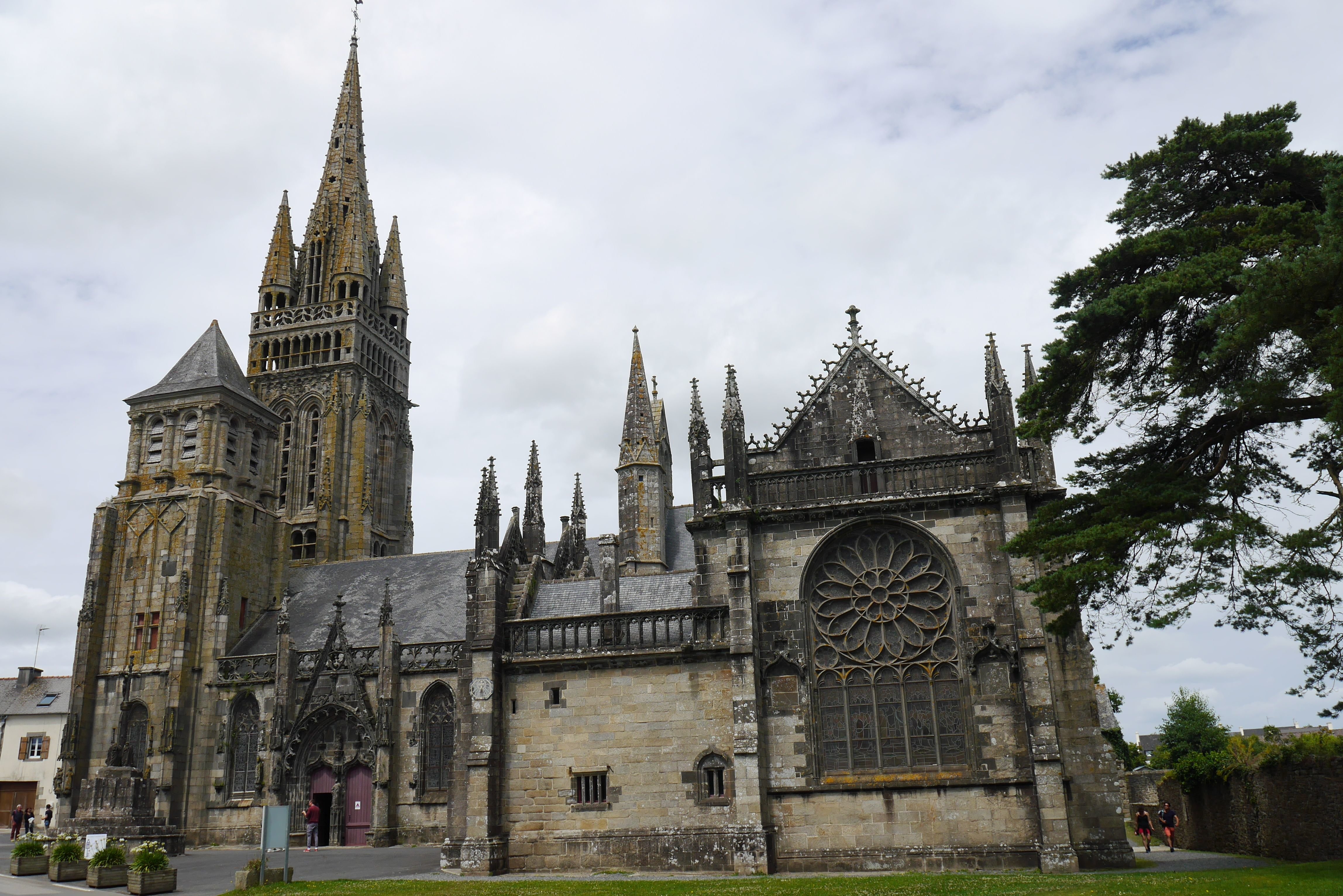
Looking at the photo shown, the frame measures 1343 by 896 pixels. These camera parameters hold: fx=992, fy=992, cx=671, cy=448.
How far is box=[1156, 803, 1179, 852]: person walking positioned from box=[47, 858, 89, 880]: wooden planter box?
26.8 metres

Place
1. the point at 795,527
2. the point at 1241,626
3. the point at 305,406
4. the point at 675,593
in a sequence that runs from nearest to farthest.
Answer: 1. the point at 1241,626
2. the point at 795,527
3. the point at 675,593
4. the point at 305,406

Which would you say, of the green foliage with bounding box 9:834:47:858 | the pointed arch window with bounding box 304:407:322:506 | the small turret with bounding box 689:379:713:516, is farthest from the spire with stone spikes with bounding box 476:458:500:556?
the pointed arch window with bounding box 304:407:322:506

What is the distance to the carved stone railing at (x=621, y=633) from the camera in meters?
23.6

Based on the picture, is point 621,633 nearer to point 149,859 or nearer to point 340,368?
point 149,859

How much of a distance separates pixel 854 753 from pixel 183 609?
1155 inches

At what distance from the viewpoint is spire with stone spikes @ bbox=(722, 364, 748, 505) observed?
2405cm

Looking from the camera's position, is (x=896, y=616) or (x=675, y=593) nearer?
(x=896, y=616)

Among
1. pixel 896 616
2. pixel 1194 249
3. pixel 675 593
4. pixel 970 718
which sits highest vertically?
pixel 1194 249

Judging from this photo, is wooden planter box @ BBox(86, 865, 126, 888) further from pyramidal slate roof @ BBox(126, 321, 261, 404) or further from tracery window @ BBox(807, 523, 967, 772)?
pyramidal slate roof @ BBox(126, 321, 261, 404)

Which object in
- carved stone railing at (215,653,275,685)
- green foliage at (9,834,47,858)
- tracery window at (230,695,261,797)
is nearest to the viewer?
green foliage at (9,834,47,858)

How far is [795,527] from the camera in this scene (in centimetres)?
2367

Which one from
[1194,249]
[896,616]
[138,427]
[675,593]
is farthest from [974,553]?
[138,427]

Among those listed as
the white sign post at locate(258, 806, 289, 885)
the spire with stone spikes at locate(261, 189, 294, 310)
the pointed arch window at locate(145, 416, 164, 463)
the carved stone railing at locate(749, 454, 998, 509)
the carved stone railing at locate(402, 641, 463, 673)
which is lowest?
the white sign post at locate(258, 806, 289, 885)

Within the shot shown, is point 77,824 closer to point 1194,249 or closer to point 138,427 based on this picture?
point 138,427
